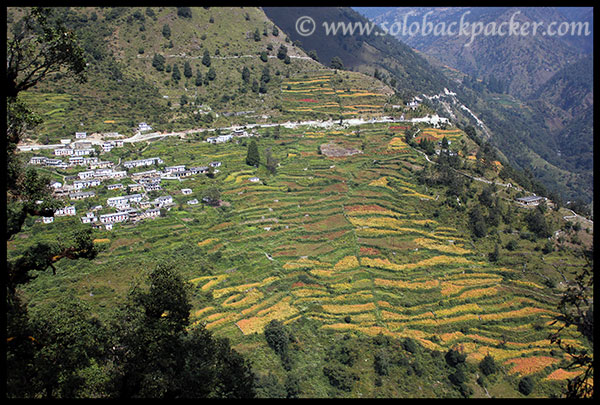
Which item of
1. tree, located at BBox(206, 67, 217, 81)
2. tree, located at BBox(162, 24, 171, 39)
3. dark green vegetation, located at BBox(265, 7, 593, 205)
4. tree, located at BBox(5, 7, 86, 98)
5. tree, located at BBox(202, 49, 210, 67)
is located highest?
tree, located at BBox(5, 7, 86, 98)

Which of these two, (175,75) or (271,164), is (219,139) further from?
(175,75)

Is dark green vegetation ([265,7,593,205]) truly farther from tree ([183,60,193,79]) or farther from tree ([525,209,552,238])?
tree ([525,209,552,238])

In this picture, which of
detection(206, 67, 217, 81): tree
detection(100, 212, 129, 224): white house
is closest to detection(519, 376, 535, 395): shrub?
detection(100, 212, 129, 224): white house

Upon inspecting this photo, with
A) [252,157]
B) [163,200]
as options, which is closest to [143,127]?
[252,157]

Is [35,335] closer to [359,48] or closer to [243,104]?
[243,104]
